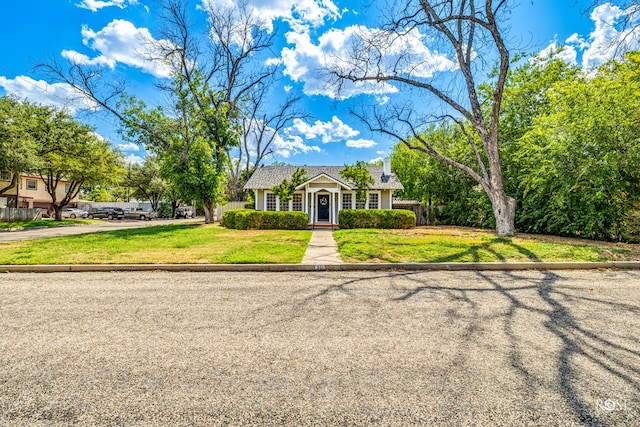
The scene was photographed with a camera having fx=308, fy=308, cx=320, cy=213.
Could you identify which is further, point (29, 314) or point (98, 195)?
point (98, 195)

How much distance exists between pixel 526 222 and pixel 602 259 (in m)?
8.52

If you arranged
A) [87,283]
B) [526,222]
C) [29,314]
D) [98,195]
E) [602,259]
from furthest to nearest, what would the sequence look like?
[98,195] < [526,222] < [602,259] < [87,283] < [29,314]

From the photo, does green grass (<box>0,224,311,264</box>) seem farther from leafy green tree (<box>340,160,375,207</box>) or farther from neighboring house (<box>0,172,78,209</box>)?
neighboring house (<box>0,172,78,209</box>)

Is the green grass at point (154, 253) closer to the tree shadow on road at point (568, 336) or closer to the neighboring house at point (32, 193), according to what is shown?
the tree shadow on road at point (568, 336)

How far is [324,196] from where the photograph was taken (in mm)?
21234

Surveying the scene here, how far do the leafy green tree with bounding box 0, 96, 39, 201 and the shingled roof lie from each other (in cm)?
1328

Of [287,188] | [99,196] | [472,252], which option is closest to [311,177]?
[287,188]

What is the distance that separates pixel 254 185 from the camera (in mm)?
21719

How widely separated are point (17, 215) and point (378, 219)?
89.9ft

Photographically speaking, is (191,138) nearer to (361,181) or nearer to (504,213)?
(361,181)

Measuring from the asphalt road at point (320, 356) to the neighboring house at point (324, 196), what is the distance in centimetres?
1545

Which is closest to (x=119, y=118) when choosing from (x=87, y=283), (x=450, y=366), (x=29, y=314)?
(x=87, y=283)

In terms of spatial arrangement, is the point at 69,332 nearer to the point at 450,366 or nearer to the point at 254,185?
the point at 450,366

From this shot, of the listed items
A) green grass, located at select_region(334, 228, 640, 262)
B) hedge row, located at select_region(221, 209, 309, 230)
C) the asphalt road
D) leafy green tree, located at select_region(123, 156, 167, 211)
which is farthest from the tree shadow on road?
leafy green tree, located at select_region(123, 156, 167, 211)
